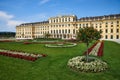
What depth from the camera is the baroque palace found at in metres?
64.3

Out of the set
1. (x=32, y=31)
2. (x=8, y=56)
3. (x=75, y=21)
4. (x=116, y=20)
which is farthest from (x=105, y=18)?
(x=8, y=56)

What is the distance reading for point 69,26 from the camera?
253ft

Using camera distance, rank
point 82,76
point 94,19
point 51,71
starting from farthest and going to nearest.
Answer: point 94,19 → point 51,71 → point 82,76

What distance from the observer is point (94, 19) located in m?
69.9

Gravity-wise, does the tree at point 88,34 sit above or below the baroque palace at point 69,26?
below

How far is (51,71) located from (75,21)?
65.1m

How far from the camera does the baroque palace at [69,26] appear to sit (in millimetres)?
64312

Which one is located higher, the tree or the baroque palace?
the baroque palace

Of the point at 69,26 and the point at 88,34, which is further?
the point at 69,26

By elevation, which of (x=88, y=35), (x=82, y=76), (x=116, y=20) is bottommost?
(x=82, y=76)

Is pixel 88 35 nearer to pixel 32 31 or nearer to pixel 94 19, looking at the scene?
pixel 94 19

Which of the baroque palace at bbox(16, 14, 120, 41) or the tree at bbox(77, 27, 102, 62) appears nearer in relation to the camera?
the tree at bbox(77, 27, 102, 62)

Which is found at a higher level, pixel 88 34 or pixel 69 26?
pixel 69 26

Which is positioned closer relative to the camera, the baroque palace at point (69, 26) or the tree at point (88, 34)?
the tree at point (88, 34)
